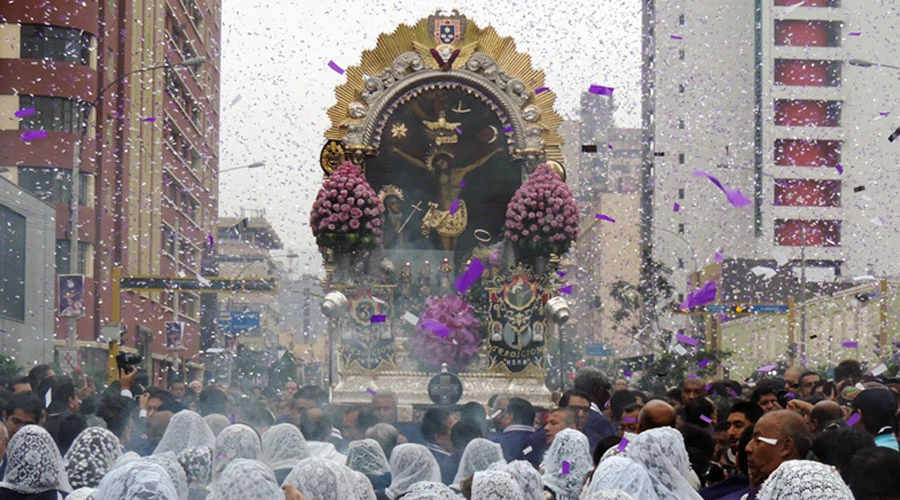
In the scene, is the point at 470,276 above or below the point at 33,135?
below

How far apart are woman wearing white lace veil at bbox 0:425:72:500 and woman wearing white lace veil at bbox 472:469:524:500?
262 centimetres

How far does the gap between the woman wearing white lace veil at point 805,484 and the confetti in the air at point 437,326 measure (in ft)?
46.4

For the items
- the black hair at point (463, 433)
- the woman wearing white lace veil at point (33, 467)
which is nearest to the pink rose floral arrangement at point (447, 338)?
the black hair at point (463, 433)

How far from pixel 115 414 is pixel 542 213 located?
28.4ft

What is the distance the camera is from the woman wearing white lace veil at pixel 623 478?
683 centimetres

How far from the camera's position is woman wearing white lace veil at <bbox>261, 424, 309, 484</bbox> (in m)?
8.97

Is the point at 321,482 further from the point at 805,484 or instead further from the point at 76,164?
the point at 76,164

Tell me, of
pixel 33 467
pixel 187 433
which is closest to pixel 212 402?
pixel 187 433

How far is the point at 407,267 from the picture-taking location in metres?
20.5

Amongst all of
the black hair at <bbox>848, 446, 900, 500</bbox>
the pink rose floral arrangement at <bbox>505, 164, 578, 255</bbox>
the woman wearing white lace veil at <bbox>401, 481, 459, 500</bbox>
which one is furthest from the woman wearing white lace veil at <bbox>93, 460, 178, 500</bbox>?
the pink rose floral arrangement at <bbox>505, 164, 578, 255</bbox>

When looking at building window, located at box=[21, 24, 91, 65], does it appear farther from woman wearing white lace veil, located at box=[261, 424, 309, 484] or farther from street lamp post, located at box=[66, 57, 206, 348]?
woman wearing white lace veil, located at box=[261, 424, 309, 484]

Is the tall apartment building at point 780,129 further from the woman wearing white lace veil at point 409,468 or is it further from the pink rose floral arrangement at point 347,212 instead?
the woman wearing white lace veil at point 409,468

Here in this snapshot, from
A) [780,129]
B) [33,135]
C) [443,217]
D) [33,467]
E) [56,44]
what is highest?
[780,129]

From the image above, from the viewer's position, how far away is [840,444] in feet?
26.1
